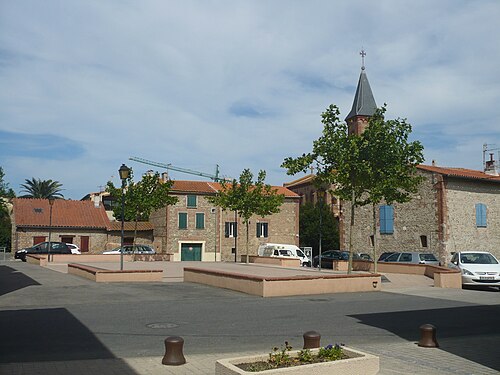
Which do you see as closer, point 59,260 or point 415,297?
point 415,297

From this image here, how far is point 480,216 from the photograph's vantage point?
118 feet

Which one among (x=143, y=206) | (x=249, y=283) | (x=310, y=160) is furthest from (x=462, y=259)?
(x=143, y=206)

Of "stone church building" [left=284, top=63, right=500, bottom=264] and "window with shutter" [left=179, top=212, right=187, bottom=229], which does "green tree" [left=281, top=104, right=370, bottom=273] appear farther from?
"window with shutter" [left=179, top=212, right=187, bottom=229]

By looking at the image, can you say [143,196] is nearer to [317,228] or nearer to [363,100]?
[317,228]

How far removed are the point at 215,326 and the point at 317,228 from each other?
50689 mm

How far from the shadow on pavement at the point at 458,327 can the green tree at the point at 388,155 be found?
8101 millimetres

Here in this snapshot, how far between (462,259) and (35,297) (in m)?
16.2

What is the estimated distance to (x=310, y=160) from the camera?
826 inches

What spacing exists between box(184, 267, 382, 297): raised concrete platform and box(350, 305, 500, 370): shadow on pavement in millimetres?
4440

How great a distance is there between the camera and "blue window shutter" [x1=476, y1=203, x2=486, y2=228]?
36000mm

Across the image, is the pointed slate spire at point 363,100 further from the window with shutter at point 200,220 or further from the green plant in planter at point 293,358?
the green plant in planter at point 293,358

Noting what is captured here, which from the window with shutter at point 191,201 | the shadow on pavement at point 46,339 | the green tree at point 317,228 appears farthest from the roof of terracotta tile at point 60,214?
the shadow on pavement at point 46,339

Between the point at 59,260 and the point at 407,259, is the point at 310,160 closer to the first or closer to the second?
the point at 407,259

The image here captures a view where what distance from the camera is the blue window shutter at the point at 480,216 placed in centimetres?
3600
